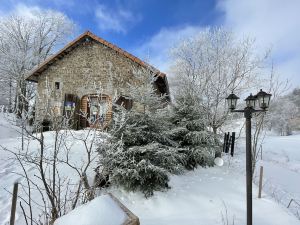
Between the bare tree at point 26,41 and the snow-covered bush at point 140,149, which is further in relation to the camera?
the bare tree at point 26,41

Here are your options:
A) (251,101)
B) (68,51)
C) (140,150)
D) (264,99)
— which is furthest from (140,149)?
(68,51)

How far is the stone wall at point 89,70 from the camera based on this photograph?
12.1 metres

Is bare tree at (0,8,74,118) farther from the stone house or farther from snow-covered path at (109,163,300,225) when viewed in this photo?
snow-covered path at (109,163,300,225)

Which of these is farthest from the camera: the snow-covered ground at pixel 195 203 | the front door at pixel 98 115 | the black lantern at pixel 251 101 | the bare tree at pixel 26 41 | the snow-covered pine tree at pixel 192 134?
the bare tree at pixel 26 41

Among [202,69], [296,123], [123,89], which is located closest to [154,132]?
[123,89]

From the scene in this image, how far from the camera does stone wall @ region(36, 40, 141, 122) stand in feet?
39.8

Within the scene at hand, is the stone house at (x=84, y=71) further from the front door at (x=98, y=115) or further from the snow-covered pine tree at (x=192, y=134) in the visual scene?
the front door at (x=98, y=115)

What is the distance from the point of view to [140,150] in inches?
214

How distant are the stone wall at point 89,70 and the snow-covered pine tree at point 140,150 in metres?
6.18

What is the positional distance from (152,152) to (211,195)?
1888 millimetres

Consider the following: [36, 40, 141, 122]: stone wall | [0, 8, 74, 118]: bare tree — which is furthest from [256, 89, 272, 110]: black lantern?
[0, 8, 74, 118]: bare tree

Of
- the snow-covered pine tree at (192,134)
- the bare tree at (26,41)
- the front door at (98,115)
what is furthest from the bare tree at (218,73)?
the bare tree at (26,41)

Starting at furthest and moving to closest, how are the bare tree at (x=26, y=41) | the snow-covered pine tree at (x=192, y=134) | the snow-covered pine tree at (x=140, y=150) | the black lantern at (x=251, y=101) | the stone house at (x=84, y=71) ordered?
the bare tree at (x=26, y=41), the stone house at (x=84, y=71), the snow-covered pine tree at (x=192, y=134), the snow-covered pine tree at (x=140, y=150), the black lantern at (x=251, y=101)

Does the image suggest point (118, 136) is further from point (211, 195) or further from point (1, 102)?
point (1, 102)
